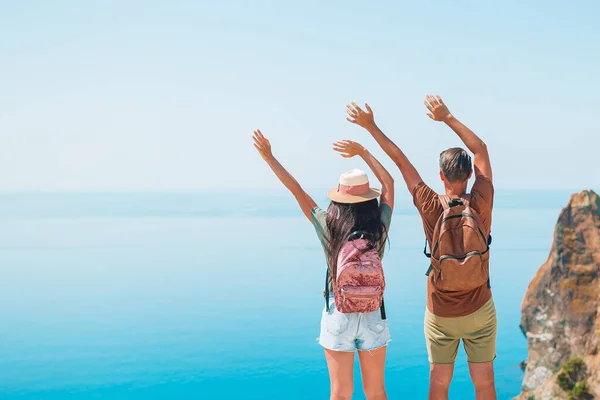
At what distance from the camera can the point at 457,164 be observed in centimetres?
516

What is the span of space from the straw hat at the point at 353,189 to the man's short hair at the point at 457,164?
0.61 meters

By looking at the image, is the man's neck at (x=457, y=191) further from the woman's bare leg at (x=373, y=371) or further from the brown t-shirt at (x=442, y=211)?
the woman's bare leg at (x=373, y=371)

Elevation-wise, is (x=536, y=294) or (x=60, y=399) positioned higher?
(x=536, y=294)

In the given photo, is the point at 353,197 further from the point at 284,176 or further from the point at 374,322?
the point at 374,322

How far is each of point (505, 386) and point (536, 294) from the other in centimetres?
4075

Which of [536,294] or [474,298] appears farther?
[536,294]

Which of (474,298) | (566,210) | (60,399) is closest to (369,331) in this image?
(474,298)

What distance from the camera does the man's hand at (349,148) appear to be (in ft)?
19.1

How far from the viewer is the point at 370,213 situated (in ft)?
17.3

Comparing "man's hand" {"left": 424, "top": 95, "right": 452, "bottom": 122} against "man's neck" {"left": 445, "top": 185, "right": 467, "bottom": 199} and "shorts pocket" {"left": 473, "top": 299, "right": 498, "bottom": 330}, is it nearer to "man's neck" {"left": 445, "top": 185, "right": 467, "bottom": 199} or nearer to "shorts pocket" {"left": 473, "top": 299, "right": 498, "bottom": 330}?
"man's neck" {"left": 445, "top": 185, "right": 467, "bottom": 199}

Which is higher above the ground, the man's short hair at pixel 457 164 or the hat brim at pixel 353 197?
the man's short hair at pixel 457 164

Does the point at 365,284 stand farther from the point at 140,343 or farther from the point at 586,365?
the point at 140,343

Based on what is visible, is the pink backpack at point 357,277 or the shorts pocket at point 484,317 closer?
the pink backpack at point 357,277

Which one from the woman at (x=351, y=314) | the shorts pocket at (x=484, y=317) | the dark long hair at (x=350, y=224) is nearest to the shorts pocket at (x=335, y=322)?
the woman at (x=351, y=314)
